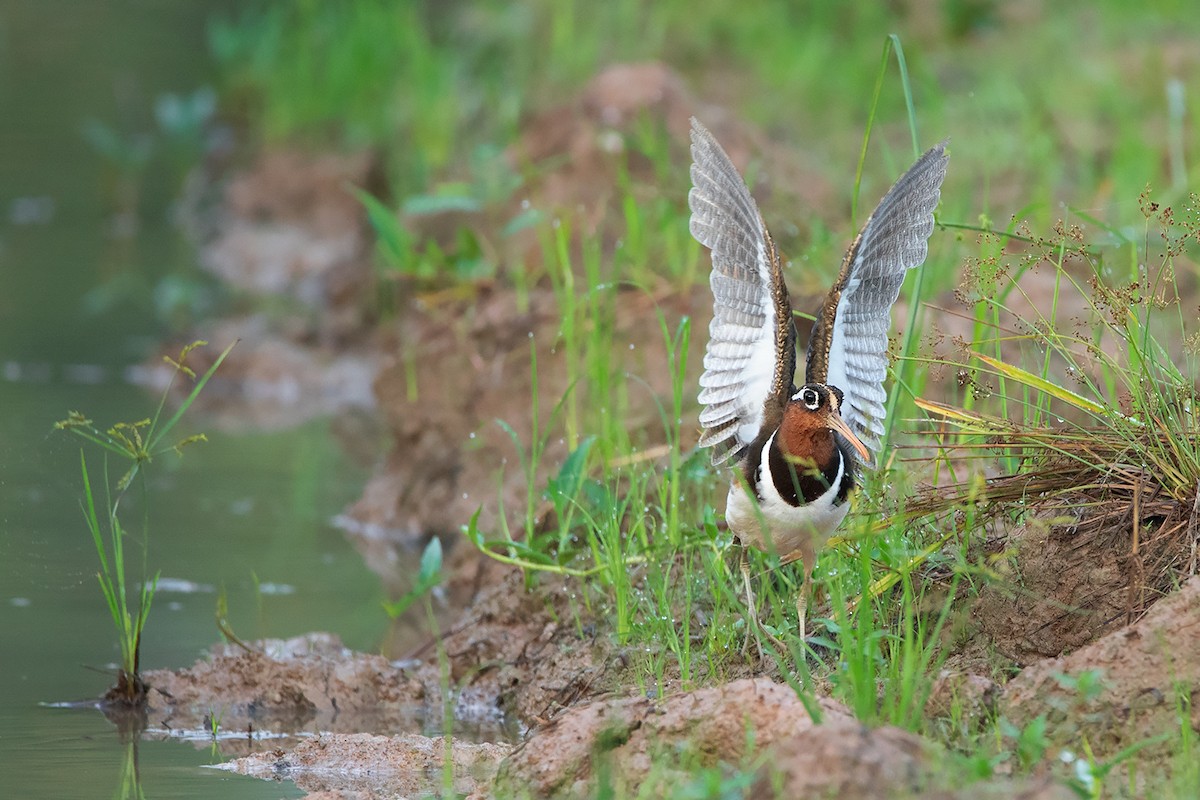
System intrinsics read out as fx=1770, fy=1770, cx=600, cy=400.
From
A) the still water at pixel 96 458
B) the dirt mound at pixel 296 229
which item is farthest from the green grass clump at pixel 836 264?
the still water at pixel 96 458

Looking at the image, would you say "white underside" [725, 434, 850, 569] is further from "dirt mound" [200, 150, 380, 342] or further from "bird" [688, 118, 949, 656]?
"dirt mound" [200, 150, 380, 342]

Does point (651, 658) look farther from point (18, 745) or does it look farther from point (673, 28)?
point (673, 28)

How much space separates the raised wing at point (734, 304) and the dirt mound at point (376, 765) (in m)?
0.88

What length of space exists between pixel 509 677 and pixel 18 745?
126cm

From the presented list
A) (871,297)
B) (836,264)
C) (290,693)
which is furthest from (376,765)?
(836,264)

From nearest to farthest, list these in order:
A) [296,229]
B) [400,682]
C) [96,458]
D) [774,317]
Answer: [774,317] → [400,682] → [96,458] → [296,229]

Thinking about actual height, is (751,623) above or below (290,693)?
above

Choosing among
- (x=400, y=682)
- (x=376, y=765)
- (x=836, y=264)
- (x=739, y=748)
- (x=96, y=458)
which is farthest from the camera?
(x=96, y=458)

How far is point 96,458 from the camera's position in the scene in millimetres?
6152

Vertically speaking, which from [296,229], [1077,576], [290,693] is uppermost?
[296,229]

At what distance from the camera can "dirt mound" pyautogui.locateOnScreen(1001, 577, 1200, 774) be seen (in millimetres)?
3074

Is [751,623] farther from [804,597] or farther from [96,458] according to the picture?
[96,458]

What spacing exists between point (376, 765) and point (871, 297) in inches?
59.0

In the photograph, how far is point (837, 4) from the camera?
12305 mm
